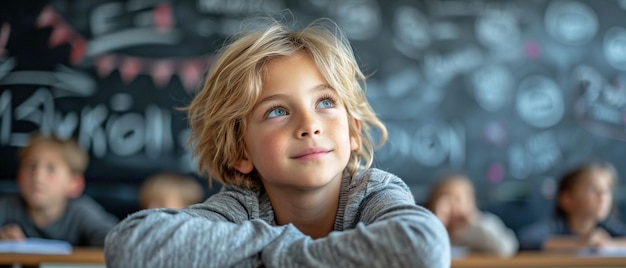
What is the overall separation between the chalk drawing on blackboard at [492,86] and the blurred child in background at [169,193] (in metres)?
1.82

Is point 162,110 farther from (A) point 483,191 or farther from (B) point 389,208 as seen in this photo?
(B) point 389,208

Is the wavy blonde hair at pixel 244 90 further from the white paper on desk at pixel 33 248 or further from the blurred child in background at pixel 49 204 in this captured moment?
the blurred child in background at pixel 49 204

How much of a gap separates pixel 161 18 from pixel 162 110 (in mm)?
540

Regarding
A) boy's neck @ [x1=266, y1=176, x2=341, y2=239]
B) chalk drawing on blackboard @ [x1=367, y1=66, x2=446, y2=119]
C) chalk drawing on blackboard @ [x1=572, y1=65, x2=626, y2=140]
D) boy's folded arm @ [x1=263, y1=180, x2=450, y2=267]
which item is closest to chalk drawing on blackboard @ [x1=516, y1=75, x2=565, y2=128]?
chalk drawing on blackboard @ [x1=572, y1=65, x2=626, y2=140]

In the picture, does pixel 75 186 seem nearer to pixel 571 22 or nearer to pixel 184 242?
pixel 184 242

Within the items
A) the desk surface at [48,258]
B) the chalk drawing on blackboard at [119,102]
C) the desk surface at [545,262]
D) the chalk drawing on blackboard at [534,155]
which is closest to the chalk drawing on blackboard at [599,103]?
the chalk drawing on blackboard at [534,155]

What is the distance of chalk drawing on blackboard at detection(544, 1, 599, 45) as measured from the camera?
4723 mm

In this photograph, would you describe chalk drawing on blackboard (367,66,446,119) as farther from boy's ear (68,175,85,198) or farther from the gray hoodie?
the gray hoodie

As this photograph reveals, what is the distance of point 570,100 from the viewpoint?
4.67 m

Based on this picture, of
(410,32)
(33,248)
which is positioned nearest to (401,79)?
(410,32)

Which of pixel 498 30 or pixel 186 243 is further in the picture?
pixel 498 30

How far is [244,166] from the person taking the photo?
1.37 meters

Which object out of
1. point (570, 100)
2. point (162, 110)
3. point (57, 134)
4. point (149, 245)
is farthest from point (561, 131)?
point (149, 245)

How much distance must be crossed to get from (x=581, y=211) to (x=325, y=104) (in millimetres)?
2707
